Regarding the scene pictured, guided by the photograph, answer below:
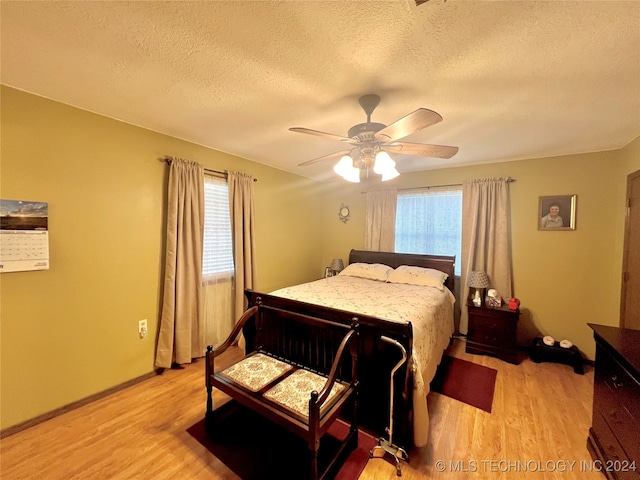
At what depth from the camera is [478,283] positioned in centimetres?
311

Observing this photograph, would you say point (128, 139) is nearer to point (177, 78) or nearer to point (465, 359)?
point (177, 78)

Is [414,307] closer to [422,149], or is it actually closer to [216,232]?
→ [422,149]

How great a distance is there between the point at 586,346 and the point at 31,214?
5.33 m

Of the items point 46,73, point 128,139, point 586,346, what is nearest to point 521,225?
point 586,346

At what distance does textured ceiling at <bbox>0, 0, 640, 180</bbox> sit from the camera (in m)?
1.12

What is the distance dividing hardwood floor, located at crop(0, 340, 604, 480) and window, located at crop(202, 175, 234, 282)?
1.21m

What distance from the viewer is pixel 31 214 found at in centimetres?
181

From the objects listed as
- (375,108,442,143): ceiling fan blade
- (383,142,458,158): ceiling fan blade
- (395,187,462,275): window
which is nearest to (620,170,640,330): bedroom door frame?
(395,187,462,275): window

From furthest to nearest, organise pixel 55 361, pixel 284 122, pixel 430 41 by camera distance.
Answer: pixel 284 122, pixel 55 361, pixel 430 41

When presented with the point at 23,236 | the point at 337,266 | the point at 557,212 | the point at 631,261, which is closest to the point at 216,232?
the point at 23,236

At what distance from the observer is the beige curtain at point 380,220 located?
3.97 m

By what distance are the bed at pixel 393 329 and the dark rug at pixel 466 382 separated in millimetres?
310

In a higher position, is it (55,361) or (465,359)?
(55,361)

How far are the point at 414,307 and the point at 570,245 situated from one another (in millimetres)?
2250
